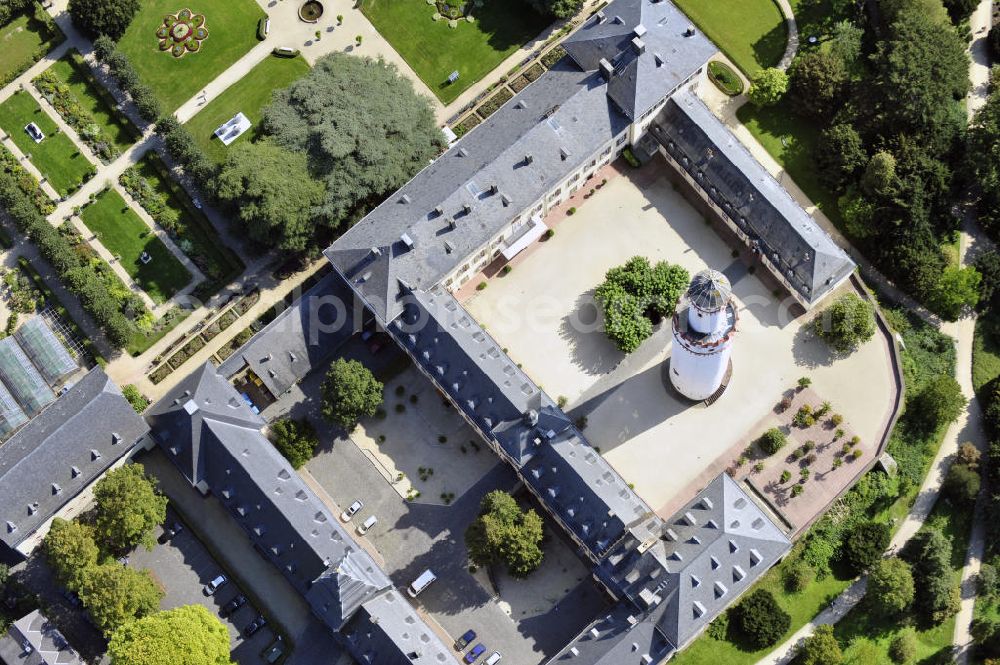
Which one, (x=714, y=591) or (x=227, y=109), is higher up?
(x=227, y=109)

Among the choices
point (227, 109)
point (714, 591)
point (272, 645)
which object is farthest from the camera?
point (227, 109)

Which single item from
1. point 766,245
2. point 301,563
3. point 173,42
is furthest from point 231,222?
point 766,245

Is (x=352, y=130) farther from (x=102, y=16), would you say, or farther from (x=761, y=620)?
(x=761, y=620)

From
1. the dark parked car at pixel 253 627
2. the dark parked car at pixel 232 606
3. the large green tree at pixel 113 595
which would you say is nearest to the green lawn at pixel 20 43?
the large green tree at pixel 113 595

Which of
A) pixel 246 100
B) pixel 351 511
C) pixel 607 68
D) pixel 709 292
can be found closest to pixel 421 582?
pixel 351 511

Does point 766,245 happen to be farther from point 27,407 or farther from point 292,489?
point 27,407

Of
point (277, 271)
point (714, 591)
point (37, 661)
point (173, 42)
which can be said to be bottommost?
point (714, 591)

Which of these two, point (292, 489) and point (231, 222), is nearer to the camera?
point (292, 489)

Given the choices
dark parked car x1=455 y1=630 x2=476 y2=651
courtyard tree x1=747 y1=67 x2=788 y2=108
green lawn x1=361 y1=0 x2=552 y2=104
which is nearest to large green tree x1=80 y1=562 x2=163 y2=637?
dark parked car x1=455 y1=630 x2=476 y2=651
